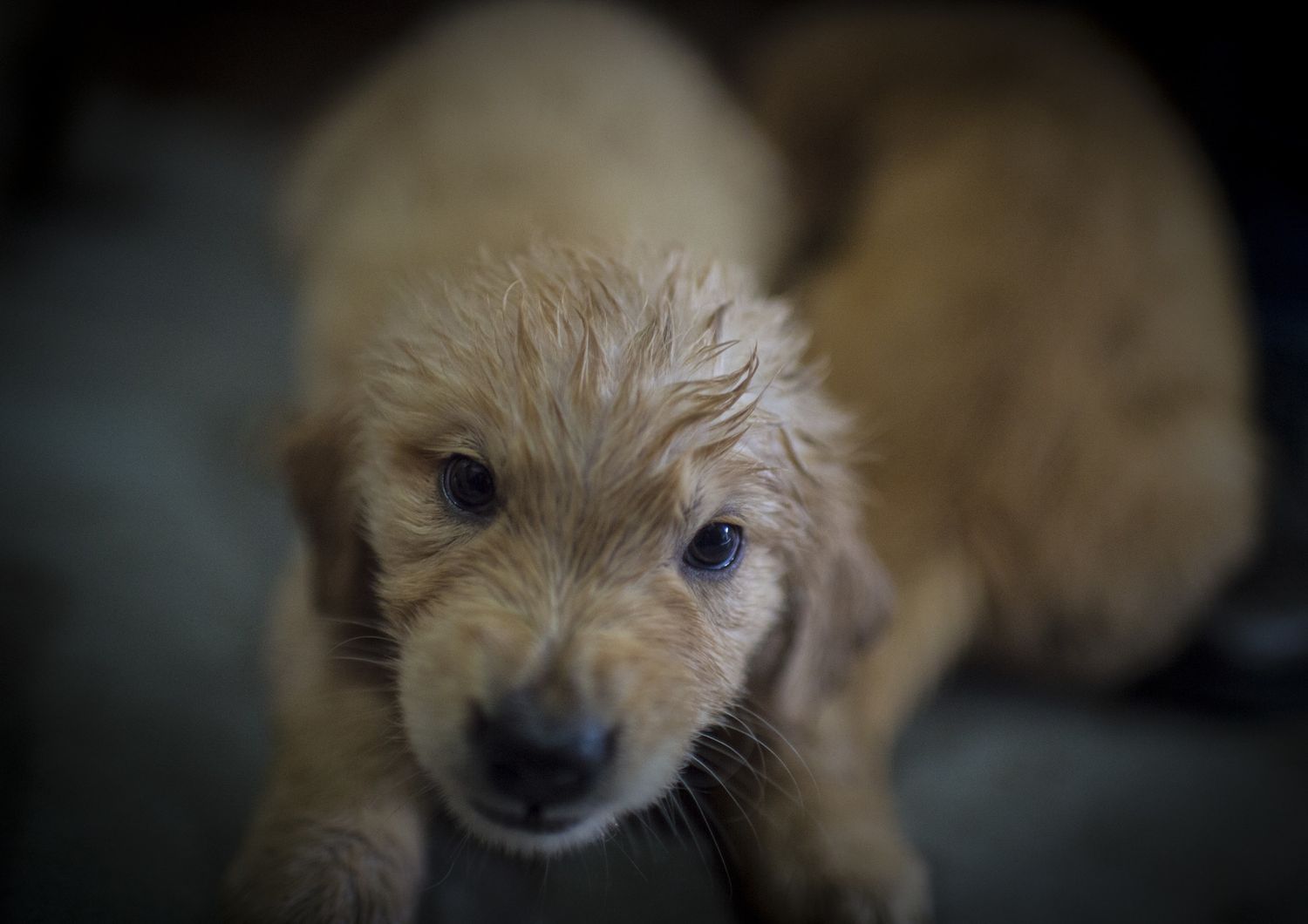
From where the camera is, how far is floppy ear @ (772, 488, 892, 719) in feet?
3.80

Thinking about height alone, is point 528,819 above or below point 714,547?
below

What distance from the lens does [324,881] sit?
37.9 inches

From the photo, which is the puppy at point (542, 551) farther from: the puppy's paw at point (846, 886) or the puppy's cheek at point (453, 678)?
the puppy's paw at point (846, 886)

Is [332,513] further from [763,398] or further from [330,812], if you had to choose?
[763,398]

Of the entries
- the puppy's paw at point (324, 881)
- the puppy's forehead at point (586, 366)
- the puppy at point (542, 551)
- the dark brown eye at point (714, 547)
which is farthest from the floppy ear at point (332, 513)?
the dark brown eye at point (714, 547)

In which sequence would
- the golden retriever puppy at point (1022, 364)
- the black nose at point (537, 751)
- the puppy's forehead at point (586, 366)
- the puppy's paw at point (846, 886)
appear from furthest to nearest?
the golden retriever puppy at point (1022, 364), the puppy's paw at point (846, 886), the puppy's forehead at point (586, 366), the black nose at point (537, 751)

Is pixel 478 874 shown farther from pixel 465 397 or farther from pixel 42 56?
pixel 42 56

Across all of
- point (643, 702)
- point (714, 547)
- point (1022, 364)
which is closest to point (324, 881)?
point (643, 702)

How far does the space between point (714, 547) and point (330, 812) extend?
50cm

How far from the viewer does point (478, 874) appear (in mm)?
958

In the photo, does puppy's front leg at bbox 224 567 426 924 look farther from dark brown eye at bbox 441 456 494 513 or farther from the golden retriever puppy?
the golden retriever puppy

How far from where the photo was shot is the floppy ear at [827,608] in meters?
1.16

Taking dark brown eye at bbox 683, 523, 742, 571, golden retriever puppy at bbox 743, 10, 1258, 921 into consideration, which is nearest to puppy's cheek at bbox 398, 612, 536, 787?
dark brown eye at bbox 683, 523, 742, 571

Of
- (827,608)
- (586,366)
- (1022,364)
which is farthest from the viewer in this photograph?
(1022,364)
